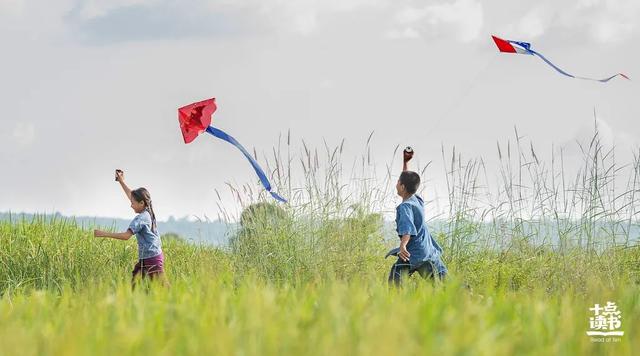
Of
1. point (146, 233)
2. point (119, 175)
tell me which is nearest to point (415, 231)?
point (146, 233)

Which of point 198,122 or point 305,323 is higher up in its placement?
point 198,122

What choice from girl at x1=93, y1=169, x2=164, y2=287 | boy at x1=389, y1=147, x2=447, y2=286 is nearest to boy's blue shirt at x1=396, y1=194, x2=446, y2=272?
boy at x1=389, y1=147, x2=447, y2=286

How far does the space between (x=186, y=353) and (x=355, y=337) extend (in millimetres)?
581

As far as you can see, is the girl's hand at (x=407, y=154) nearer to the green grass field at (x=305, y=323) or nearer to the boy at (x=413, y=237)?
the boy at (x=413, y=237)

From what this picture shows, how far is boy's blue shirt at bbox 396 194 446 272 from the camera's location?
20.5ft

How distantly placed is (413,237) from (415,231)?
137 mm

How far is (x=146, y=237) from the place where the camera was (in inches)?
294

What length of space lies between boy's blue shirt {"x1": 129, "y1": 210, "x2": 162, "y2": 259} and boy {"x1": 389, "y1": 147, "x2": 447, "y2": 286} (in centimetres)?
234

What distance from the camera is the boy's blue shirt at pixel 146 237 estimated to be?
291 inches

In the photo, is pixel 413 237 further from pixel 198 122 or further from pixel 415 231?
pixel 198 122

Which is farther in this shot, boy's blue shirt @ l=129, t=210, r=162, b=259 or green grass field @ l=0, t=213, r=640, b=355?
boy's blue shirt @ l=129, t=210, r=162, b=259

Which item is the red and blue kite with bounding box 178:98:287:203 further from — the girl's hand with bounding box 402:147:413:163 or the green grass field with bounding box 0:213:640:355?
the green grass field with bounding box 0:213:640:355

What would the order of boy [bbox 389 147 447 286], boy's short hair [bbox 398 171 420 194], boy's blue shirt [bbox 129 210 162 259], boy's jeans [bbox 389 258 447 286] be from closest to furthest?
boy [bbox 389 147 447 286], boy's jeans [bbox 389 258 447 286], boy's short hair [bbox 398 171 420 194], boy's blue shirt [bbox 129 210 162 259]

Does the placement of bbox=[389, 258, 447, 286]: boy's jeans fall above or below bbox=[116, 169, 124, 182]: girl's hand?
Answer: below
